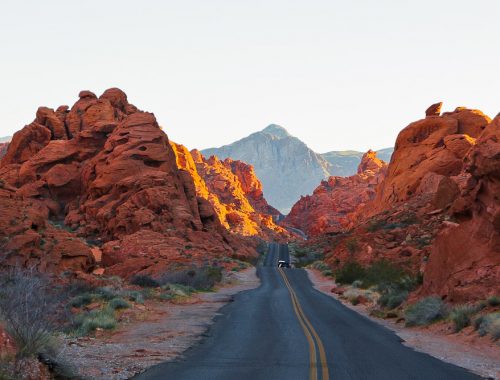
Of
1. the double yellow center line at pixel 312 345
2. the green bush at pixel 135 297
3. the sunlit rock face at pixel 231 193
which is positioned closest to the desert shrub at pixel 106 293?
the green bush at pixel 135 297

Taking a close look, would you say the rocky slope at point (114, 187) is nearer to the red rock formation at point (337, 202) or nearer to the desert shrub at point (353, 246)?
the desert shrub at point (353, 246)

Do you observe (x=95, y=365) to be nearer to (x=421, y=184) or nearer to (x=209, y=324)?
(x=209, y=324)

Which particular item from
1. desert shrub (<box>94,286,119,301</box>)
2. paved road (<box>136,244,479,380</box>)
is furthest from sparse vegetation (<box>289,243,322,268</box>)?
paved road (<box>136,244,479,380</box>)

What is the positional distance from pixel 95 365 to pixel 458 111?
66.3 meters

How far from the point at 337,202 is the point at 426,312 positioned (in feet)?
434

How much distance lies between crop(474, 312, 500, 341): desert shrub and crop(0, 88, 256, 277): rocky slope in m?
28.0

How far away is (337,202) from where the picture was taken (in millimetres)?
151125

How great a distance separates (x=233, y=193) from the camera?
15112 cm

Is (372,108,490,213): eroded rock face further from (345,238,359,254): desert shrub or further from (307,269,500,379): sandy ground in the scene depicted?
(307,269,500,379): sandy ground

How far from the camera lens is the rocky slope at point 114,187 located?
50.8 m

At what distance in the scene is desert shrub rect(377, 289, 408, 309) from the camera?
2494 centimetres

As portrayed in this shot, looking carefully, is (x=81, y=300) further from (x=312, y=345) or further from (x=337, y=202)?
(x=337, y=202)

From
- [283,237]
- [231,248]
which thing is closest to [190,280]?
[231,248]

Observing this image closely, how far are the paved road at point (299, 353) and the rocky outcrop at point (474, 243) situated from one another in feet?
11.3
